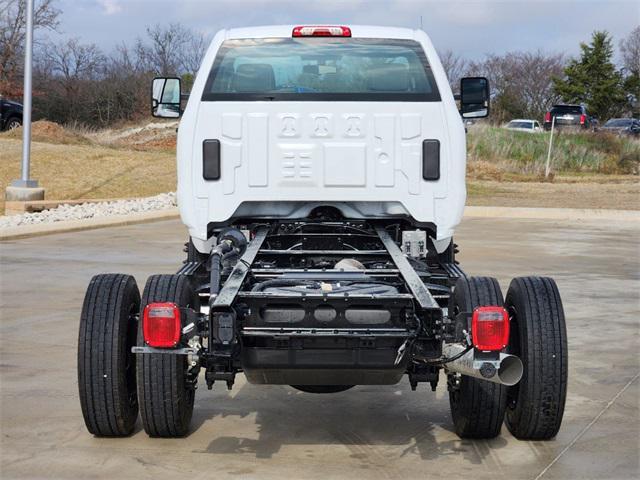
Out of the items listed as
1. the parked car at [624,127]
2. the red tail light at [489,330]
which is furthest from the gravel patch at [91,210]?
the parked car at [624,127]

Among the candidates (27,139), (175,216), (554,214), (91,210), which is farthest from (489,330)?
(27,139)

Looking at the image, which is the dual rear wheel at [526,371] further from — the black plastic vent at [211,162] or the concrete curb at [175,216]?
the concrete curb at [175,216]

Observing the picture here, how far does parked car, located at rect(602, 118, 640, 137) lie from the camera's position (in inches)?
2018

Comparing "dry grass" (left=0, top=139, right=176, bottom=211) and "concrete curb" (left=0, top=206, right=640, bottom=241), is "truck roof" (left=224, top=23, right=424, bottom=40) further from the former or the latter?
"dry grass" (left=0, top=139, right=176, bottom=211)

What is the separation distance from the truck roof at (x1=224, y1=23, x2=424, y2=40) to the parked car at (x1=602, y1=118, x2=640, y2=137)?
4391 centimetres

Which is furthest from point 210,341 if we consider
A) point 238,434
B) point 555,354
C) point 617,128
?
point 617,128

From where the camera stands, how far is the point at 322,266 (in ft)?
22.7

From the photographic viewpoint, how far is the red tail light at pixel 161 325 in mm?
5488

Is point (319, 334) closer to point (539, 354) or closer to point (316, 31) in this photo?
point (539, 354)

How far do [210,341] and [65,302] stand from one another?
20.4 ft

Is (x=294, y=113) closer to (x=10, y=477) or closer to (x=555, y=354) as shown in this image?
(x=555, y=354)

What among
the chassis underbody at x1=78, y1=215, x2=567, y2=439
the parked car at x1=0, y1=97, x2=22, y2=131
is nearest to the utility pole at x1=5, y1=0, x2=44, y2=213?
the parked car at x1=0, y1=97, x2=22, y2=131

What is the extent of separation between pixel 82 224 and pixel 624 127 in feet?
128

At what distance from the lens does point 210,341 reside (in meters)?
5.46
